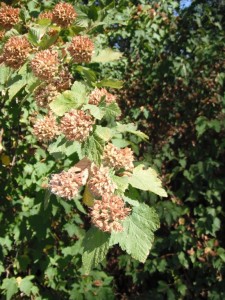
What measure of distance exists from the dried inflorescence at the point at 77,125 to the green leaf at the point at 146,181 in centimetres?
23

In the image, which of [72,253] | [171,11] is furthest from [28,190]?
[171,11]

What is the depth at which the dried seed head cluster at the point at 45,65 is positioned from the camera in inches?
53.1

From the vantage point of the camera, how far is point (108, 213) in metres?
1.10

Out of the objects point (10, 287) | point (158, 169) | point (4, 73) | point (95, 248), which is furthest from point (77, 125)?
point (158, 169)

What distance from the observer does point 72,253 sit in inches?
121

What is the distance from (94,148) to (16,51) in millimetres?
561

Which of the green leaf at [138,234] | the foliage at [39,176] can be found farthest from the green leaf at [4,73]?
the green leaf at [138,234]

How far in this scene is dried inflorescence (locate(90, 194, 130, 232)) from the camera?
1.10 m

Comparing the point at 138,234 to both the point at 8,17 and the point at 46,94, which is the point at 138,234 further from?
the point at 8,17

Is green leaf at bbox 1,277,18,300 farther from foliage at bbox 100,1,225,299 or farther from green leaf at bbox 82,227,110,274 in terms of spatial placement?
green leaf at bbox 82,227,110,274

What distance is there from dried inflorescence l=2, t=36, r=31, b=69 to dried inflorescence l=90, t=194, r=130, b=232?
2.26ft

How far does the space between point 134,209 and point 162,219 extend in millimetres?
2174

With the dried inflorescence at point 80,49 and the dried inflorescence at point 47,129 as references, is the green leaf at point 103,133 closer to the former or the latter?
the dried inflorescence at point 47,129

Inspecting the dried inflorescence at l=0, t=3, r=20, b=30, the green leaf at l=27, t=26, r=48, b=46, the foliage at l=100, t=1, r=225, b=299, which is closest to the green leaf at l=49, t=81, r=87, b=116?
the green leaf at l=27, t=26, r=48, b=46
